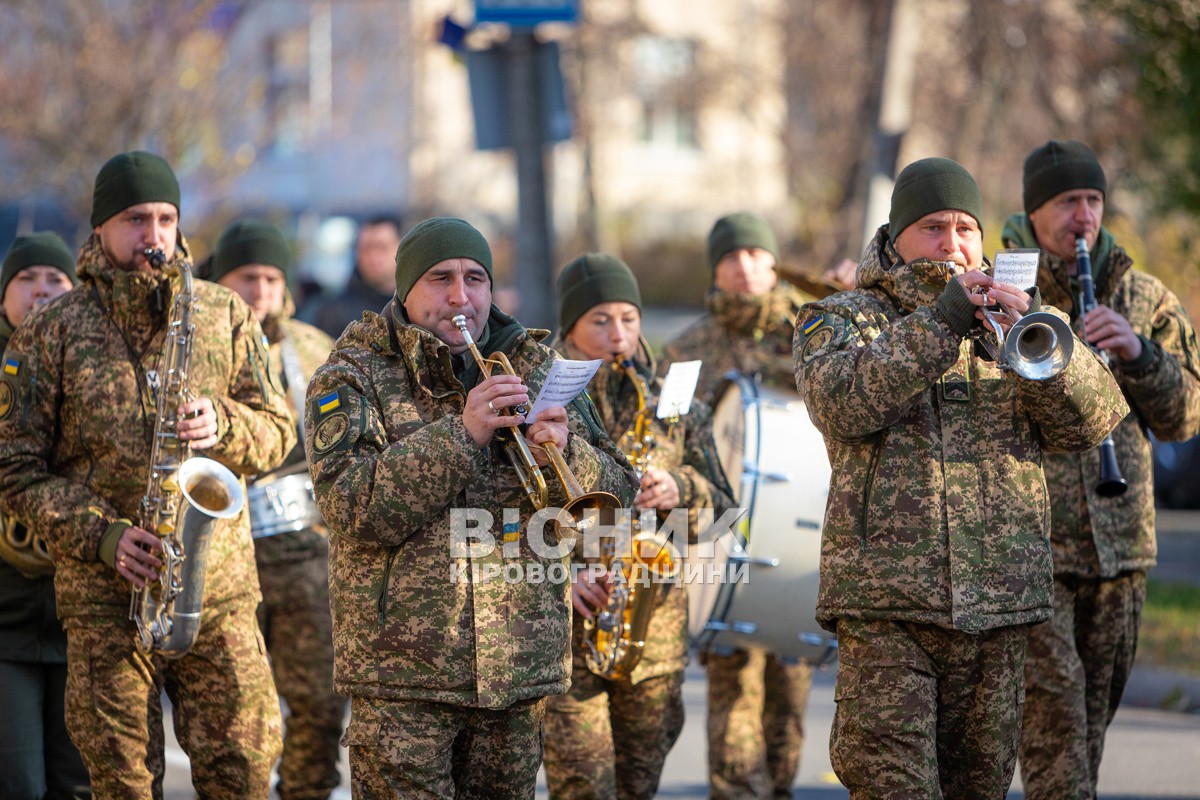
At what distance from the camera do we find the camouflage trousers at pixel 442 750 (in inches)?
179

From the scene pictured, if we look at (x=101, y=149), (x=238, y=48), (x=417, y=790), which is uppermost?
(x=238, y=48)

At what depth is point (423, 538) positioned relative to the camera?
4574 mm

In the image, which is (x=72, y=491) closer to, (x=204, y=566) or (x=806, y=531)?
(x=204, y=566)

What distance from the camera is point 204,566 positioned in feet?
17.6

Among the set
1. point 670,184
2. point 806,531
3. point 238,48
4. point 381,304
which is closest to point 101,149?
point 238,48

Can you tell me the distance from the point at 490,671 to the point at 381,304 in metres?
4.85

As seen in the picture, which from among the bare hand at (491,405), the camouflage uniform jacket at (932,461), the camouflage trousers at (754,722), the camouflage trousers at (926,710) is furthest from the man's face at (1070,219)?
the bare hand at (491,405)

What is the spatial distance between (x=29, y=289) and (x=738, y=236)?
10.4 ft

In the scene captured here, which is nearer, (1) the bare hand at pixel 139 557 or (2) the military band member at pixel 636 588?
(1) the bare hand at pixel 139 557

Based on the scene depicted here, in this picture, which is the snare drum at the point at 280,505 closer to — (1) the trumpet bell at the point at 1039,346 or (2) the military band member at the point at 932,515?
(2) the military band member at the point at 932,515

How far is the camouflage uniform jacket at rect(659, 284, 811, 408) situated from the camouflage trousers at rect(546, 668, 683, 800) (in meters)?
1.69

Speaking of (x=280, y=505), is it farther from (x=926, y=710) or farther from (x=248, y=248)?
(x=926, y=710)

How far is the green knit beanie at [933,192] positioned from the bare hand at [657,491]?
1459mm

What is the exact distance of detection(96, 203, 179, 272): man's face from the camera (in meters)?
5.59
